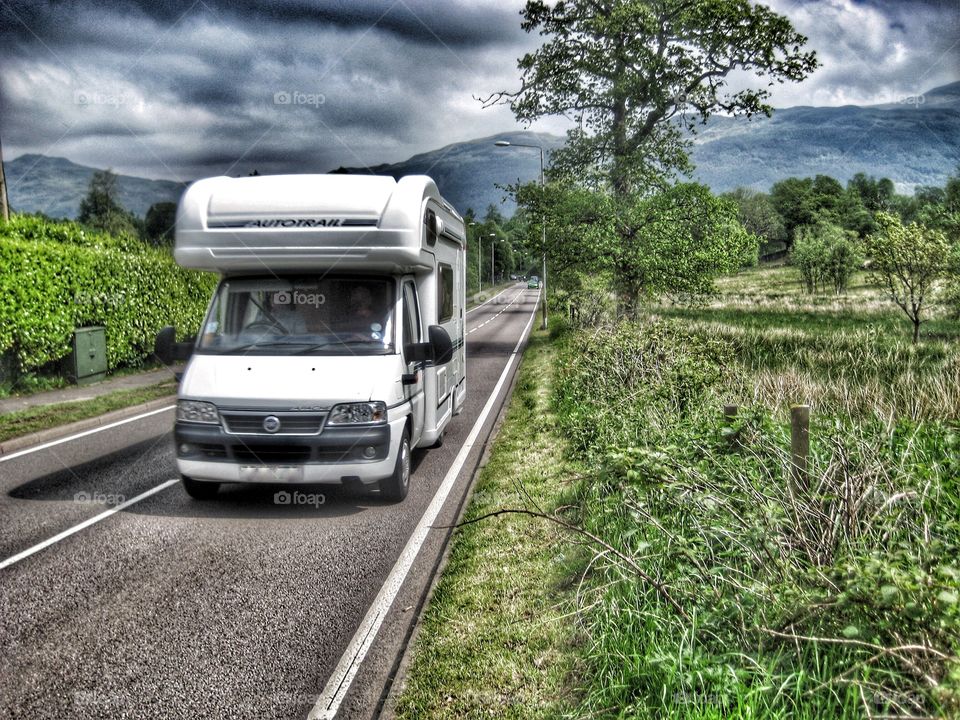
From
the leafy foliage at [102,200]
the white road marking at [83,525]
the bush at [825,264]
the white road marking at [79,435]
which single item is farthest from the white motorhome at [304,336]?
the leafy foliage at [102,200]

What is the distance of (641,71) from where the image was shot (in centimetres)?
2255

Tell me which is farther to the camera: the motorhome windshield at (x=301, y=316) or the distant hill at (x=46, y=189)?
the distant hill at (x=46, y=189)

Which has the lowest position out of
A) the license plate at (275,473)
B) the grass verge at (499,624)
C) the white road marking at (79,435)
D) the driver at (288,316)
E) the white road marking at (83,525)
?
the white road marking at (79,435)

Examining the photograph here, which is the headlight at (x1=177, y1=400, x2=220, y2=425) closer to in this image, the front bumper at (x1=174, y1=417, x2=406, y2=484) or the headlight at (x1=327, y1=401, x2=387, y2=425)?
the front bumper at (x1=174, y1=417, x2=406, y2=484)

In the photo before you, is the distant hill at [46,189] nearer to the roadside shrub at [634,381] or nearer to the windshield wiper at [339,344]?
the windshield wiper at [339,344]

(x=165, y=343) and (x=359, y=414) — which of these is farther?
(x=165, y=343)

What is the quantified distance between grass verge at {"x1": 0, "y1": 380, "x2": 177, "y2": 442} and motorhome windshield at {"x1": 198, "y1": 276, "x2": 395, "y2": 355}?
500 cm

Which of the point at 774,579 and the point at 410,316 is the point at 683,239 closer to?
the point at 410,316

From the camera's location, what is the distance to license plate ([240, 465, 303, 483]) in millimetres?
6147

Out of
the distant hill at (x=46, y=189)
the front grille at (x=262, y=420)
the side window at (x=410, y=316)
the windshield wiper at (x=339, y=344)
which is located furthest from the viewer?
the distant hill at (x=46, y=189)

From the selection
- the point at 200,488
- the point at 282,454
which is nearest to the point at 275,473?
the point at 282,454

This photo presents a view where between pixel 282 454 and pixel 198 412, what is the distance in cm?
87

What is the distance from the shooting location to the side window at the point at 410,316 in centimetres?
719

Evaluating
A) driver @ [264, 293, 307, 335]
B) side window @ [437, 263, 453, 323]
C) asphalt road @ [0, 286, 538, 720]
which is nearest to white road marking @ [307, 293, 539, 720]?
asphalt road @ [0, 286, 538, 720]
